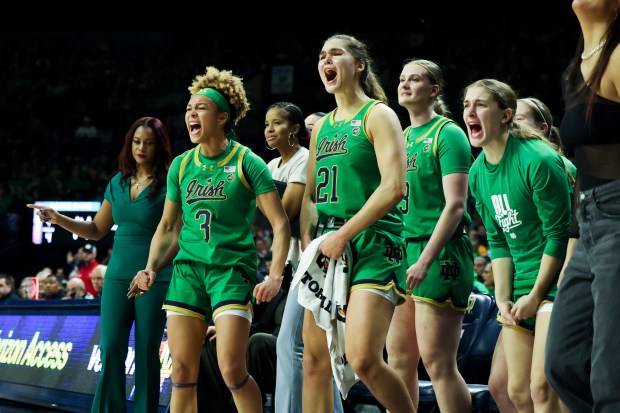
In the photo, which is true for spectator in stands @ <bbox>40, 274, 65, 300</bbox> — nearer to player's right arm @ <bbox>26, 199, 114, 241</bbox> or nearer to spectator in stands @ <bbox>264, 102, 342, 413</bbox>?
player's right arm @ <bbox>26, 199, 114, 241</bbox>

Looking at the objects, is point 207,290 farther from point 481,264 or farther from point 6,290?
point 6,290

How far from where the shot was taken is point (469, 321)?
222 inches

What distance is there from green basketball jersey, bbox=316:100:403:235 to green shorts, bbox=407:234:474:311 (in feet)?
1.53

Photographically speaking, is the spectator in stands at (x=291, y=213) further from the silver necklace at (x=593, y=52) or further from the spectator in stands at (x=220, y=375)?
the silver necklace at (x=593, y=52)

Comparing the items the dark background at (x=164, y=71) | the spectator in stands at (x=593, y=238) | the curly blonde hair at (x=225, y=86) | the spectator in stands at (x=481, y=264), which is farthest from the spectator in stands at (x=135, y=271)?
the dark background at (x=164, y=71)

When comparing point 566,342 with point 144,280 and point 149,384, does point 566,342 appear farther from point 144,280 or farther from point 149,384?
point 149,384

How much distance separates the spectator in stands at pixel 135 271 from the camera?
493 centimetres

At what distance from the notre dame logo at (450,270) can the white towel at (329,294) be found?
26.8 inches

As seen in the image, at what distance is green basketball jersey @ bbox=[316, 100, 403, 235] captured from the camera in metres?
3.90

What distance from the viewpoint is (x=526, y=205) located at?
393 cm

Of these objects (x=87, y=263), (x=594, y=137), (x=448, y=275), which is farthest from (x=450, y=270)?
(x=87, y=263)

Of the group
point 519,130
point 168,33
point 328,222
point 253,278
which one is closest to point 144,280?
point 253,278

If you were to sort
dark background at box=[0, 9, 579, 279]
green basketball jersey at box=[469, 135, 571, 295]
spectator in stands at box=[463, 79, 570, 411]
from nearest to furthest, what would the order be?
spectator in stands at box=[463, 79, 570, 411], green basketball jersey at box=[469, 135, 571, 295], dark background at box=[0, 9, 579, 279]

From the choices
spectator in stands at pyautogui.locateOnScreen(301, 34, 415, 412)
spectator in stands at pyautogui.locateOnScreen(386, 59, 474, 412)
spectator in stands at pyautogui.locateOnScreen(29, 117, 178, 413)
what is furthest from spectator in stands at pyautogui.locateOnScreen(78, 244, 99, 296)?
spectator in stands at pyautogui.locateOnScreen(301, 34, 415, 412)
